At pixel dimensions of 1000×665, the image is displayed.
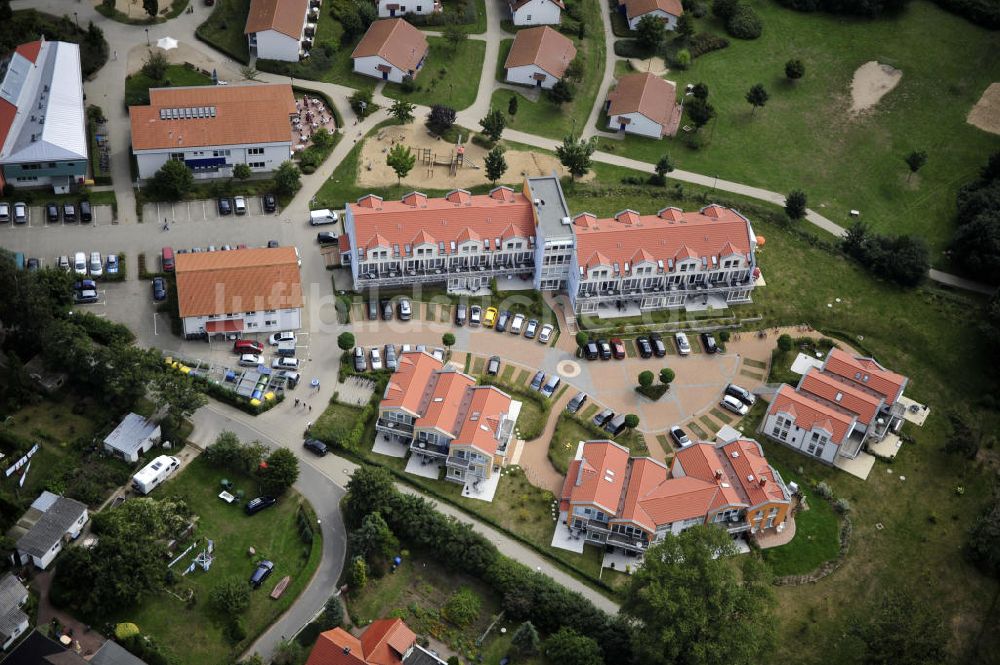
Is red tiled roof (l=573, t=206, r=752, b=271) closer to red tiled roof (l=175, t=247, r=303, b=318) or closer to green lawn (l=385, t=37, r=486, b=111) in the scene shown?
red tiled roof (l=175, t=247, r=303, b=318)

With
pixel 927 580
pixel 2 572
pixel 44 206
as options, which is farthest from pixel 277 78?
pixel 927 580

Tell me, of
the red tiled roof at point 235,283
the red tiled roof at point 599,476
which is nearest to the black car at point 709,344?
the red tiled roof at point 599,476

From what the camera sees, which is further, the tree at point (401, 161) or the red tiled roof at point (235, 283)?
the tree at point (401, 161)

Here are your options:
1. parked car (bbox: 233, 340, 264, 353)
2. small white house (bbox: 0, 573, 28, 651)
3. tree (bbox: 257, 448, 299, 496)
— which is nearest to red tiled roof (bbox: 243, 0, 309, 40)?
parked car (bbox: 233, 340, 264, 353)

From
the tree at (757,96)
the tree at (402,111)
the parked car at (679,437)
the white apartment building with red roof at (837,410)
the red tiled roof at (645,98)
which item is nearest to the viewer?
the white apartment building with red roof at (837,410)

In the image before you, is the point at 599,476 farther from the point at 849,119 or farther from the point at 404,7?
the point at 404,7

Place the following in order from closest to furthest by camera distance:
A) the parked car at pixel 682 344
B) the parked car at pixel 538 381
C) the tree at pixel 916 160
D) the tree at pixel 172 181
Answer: the parked car at pixel 538 381, the parked car at pixel 682 344, the tree at pixel 172 181, the tree at pixel 916 160

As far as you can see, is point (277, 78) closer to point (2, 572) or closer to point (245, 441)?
point (245, 441)

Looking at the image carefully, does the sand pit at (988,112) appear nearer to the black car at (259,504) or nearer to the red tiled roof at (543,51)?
the red tiled roof at (543,51)
